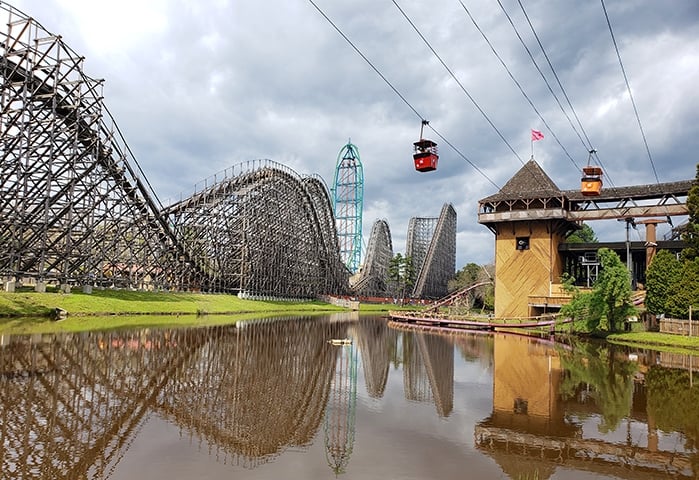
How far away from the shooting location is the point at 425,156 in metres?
16.1

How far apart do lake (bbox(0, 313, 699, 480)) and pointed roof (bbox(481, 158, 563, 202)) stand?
2176 centimetres

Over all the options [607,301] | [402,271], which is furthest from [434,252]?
[607,301]

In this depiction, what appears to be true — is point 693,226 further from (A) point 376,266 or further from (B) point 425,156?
(A) point 376,266

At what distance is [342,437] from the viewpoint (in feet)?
25.4

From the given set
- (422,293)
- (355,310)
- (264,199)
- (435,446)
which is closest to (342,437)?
(435,446)

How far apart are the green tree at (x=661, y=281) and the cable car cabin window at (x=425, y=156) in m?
16.9

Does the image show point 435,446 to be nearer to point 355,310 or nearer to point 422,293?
point 355,310

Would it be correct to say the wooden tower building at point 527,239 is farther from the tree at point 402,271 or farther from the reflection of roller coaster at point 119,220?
the tree at point 402,271

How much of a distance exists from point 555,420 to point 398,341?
16.0 metres

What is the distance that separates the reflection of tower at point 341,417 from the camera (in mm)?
6820

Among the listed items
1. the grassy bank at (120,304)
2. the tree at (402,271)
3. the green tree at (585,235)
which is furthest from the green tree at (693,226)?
the tree at (402,271)

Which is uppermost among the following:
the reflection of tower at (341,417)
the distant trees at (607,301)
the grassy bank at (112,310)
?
the distant trees at (607,301)

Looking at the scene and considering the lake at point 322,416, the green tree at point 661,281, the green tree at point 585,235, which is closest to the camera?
the lake at point 322,416

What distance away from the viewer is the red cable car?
1605 cm
